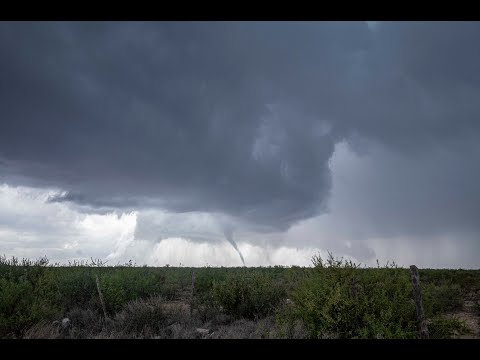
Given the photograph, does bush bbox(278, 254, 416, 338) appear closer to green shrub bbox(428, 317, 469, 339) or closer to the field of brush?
the field of brush

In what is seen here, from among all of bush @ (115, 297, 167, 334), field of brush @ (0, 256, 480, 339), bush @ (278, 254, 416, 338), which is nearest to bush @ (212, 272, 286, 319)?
field of brush @ (0, 256, 480, 339)

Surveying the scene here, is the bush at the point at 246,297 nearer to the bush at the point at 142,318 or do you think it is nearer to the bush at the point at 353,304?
the bush at the point at 142,318

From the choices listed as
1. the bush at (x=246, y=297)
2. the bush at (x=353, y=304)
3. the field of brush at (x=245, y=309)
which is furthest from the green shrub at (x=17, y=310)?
the bush at (x=353, y=304)

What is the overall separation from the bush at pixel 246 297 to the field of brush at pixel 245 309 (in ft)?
0.12

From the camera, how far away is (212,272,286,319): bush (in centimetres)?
1479

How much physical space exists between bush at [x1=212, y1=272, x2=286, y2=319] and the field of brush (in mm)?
38

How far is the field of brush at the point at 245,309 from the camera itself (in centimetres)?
965

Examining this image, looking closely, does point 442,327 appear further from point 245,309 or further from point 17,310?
point 17,310
